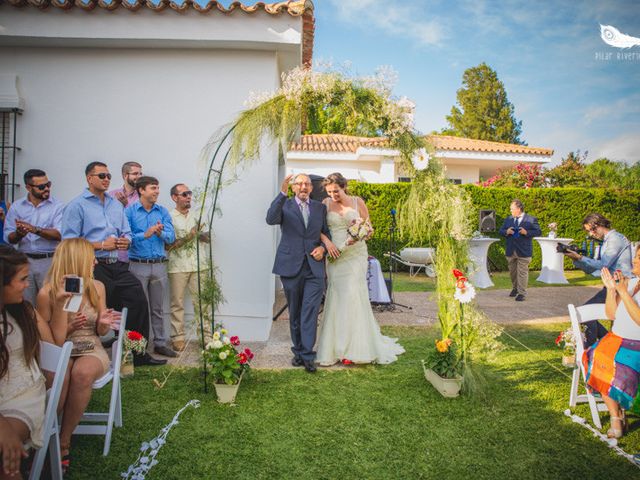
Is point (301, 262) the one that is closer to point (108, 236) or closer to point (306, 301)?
point (306, 301)

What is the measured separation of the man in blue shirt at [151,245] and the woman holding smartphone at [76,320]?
1856 millimetres

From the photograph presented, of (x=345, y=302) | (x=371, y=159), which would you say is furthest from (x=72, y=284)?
(x=371, y=159)

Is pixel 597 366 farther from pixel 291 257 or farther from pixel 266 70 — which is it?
pixel 266 70

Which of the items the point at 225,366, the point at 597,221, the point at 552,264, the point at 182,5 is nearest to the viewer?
the point at 225,366

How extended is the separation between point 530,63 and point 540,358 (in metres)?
30.5

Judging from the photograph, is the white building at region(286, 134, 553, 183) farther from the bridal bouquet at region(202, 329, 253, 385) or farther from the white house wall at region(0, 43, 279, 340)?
the bridal bouquet at region(202, 329, 253, 385)

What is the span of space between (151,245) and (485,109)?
41466 millimetres

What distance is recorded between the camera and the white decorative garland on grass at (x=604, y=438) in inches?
126

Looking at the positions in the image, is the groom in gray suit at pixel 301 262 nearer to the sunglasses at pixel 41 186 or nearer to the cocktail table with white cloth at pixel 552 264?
the sunglasses at pixel 41 186

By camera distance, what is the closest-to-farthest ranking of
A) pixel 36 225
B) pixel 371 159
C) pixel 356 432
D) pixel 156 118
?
pixel 356 432, pixel 36 225, pixel 156 118, pixel 371 159

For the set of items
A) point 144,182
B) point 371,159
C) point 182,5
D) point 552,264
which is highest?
point 371,159

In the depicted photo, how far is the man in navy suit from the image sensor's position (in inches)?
374

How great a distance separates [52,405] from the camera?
252cm

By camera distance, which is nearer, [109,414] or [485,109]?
[109,414]
